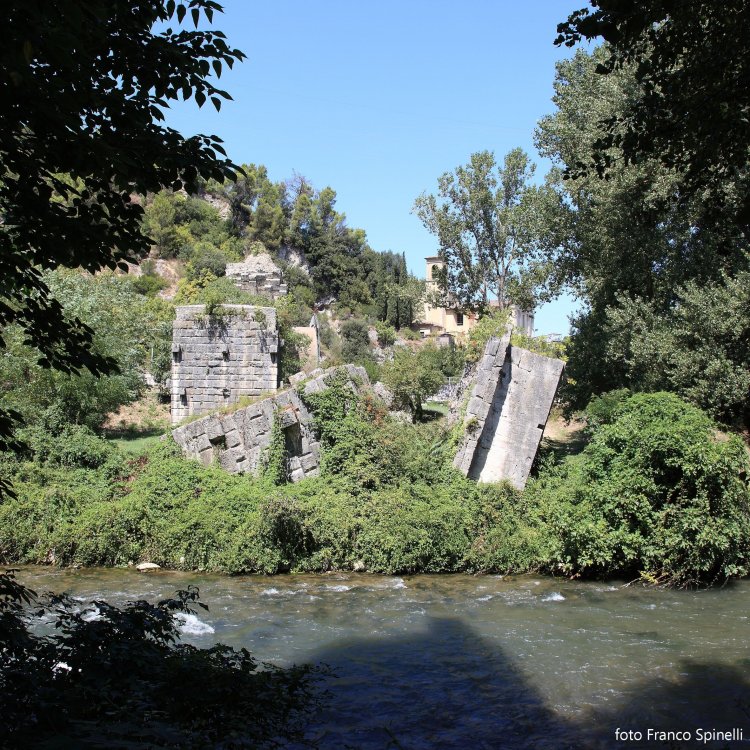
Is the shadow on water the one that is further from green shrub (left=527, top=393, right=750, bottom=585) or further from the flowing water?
green shrub (left=527, top=393, right=750, bottom=585)

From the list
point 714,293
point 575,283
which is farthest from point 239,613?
point 575,283

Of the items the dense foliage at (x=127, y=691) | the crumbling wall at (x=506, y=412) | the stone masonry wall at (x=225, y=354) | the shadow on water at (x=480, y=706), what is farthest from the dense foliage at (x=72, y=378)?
the dense foliage at (x=127, y=691)

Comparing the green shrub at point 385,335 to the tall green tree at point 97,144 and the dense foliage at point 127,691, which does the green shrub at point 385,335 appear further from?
the tall green tree at point 97,144

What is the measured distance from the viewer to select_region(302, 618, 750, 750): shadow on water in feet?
21.6

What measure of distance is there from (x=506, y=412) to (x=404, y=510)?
3.38 m

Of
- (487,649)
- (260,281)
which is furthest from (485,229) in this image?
(487,649)

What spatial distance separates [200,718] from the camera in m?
5.15

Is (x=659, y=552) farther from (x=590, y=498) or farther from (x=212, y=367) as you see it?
(x=212, y=367)

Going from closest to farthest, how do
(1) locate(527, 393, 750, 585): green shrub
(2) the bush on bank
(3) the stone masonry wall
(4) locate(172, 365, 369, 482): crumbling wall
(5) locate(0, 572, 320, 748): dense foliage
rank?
1. (5) locate(0, 572, 320, 748): dense foliage
2. (1) locate(527, 393, 750, 585): green shrub
3. (2) the bush on bank
4. (4) locate(172, 365, 369, 482): crumbling wall
5. (3) the stone masonry wall

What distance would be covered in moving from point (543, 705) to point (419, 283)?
3669cm

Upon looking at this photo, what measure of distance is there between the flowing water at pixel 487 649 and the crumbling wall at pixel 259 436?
9.45 feet

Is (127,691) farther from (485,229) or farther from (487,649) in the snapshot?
(485,229)

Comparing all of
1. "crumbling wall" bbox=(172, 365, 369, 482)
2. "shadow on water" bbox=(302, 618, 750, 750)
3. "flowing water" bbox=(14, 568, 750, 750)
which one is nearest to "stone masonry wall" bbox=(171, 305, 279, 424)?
"crumbling wall" bbox=(172, 365, 369, 482)

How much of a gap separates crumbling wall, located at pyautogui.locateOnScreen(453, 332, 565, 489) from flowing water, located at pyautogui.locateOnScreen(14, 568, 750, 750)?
2.97 m
